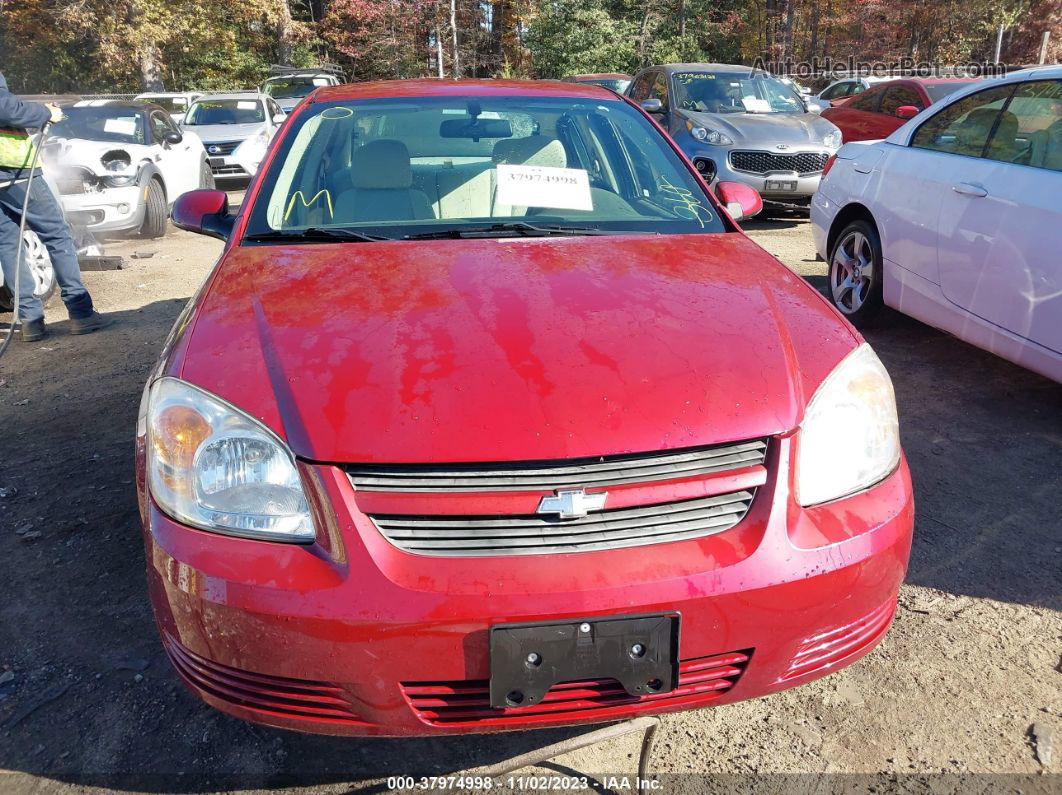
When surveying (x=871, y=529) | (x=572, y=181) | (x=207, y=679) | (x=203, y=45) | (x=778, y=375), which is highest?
(x=203, y=45)

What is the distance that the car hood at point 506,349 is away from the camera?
1.66 m

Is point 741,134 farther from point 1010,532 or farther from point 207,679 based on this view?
point 207,679

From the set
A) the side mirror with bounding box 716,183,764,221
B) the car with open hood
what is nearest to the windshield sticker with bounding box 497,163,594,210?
the side mirror with bounding box 716,183,764,221

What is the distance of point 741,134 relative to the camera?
855 centimetres

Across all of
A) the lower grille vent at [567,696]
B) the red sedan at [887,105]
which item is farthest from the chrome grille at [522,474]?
the red sedan at [887,105]

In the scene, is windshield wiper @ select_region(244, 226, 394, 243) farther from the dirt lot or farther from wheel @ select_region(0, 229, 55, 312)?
wheel @ select_region(0, 229, 55, 312)

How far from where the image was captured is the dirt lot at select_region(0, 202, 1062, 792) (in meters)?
1.97

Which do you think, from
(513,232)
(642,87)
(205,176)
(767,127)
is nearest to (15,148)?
(513,232)

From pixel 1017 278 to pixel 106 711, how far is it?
12.2 feet

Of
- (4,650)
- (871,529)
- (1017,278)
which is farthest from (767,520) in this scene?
(1017,278)

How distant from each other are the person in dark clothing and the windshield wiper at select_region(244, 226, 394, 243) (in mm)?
3331

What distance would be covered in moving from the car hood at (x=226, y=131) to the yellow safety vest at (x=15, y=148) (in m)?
8.11

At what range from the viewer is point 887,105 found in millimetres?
9852

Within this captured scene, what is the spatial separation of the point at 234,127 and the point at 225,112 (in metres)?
0.86
